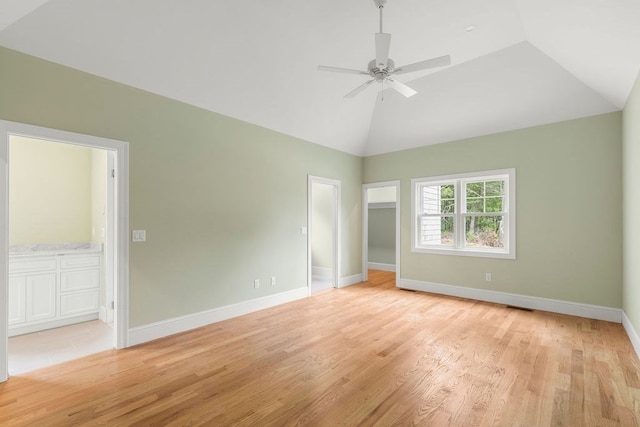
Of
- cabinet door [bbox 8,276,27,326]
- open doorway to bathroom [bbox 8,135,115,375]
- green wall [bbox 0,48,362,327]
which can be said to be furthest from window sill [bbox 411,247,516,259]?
cabinet door [bbox 8,276,27,326]

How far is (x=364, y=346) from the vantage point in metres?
3.23

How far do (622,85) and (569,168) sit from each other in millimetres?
1220

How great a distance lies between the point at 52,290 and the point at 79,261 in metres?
0.42

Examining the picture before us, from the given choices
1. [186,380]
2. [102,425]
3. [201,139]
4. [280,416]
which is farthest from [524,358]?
[201,139]

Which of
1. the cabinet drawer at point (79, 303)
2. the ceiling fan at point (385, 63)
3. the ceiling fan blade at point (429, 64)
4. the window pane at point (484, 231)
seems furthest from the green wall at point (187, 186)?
the window pane at point (484, 231)

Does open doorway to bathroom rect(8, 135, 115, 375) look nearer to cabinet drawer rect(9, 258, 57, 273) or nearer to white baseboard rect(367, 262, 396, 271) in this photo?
cabinet drawer rect(9, 258, 57, 273)

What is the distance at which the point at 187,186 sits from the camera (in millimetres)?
3717

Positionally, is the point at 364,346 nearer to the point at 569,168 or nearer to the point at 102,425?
the point at 102,425

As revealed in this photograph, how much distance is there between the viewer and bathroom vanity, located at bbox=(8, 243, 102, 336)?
3.51 metres

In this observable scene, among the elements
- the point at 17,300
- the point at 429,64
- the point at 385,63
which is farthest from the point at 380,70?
the point at 17,300

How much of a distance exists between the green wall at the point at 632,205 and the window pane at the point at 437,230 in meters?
2.31

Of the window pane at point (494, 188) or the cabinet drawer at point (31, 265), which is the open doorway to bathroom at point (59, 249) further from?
the window pane at point (494, 188)

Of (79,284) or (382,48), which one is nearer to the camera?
(382,48)

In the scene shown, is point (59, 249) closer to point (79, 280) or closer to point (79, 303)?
point (79, 280)
